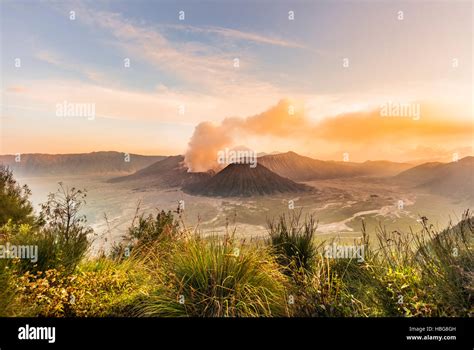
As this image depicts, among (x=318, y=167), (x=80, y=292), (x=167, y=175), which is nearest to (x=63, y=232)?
(x=80, y=292)

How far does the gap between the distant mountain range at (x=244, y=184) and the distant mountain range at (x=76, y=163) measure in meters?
1.59

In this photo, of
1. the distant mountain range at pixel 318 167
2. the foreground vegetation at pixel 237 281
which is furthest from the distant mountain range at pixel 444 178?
the foreground vegetation at pixel 237 281

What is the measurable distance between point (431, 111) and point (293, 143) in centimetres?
194

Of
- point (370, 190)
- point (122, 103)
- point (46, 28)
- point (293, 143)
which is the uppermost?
point (46, 28)

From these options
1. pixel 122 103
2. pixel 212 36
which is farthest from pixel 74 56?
pixel 212 36

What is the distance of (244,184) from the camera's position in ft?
26.4

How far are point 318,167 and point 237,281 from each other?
3377 millimetres

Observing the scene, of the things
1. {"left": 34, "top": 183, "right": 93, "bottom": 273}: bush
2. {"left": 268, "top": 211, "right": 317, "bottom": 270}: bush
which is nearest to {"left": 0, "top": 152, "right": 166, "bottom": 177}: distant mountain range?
{"left": 34, "top": 183, "right": 93, "bottom": 273}: bush

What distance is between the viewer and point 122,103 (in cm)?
538

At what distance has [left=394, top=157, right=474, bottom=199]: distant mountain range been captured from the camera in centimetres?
538
